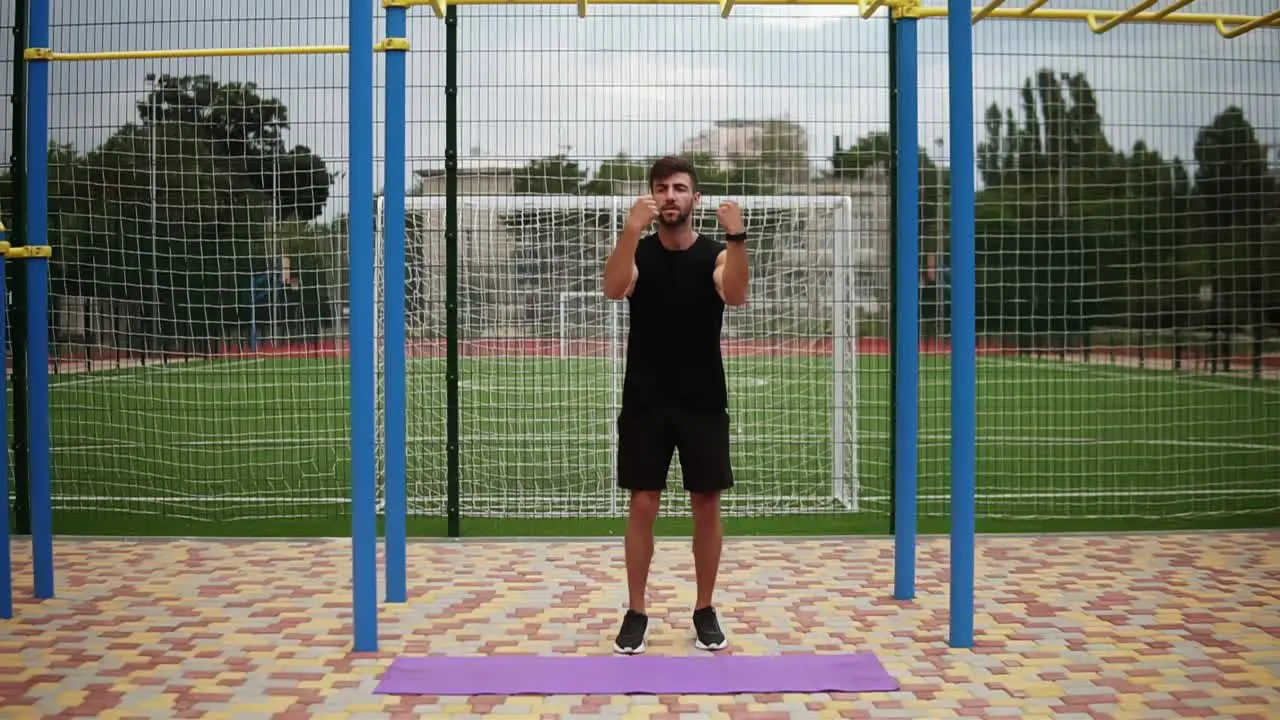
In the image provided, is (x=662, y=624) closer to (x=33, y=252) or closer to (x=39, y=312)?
(x=39, y=312)

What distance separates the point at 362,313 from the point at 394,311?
0.72 metres

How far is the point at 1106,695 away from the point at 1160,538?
287 centimetres

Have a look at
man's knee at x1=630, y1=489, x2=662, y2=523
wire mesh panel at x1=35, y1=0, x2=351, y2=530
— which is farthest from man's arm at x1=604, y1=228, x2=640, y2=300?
wire mesh panel at x1=35, y1=0, x2=351, y2=530

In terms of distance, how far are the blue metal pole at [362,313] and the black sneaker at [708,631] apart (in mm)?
1105

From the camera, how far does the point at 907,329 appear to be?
4586mm

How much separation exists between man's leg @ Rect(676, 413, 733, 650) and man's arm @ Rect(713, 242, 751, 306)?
0.42 metres

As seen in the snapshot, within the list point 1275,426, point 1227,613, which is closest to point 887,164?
point 1227,613

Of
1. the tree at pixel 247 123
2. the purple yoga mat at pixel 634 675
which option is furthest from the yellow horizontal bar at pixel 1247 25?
the tree at pixel 247 123

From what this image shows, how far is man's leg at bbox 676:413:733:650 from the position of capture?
3863mm

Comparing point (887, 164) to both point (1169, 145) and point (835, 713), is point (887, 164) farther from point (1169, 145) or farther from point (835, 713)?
point (835, 713)

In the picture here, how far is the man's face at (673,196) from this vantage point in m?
3.80

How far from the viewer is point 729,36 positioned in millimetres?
6121

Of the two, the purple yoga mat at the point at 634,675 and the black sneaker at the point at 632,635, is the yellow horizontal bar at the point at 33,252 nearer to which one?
the purple yoga mat at the point at 634,675

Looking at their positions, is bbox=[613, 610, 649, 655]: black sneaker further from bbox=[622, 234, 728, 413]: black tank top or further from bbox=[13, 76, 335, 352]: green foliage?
bbox=[13, 76, 335, 352]: green foliage
